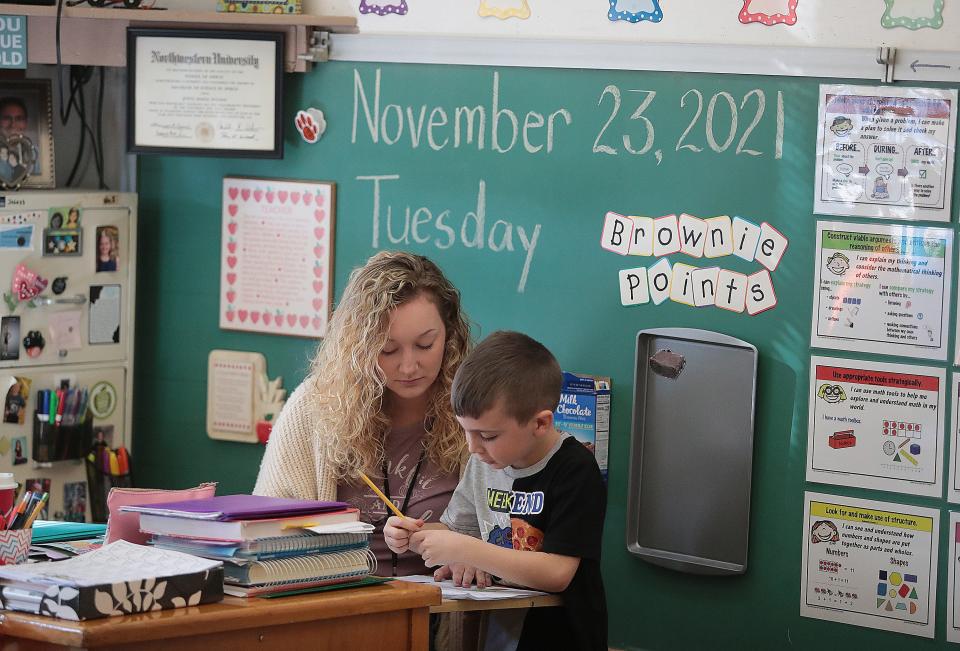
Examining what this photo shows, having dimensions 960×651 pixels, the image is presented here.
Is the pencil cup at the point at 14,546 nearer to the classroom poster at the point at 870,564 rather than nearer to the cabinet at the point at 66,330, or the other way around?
the cabinet at the point at 66,330

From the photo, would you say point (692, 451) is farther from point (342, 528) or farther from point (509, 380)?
point (342, 528)

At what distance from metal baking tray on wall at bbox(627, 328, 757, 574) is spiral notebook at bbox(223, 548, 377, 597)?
149cm

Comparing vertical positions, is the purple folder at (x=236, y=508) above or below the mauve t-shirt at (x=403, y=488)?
above

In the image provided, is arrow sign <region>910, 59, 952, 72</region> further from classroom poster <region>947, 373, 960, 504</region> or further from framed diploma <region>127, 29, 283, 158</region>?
framed diploma <region>127, 29, 283, 158</region>

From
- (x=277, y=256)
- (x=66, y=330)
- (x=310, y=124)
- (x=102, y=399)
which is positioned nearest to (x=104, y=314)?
(x=66, y=330)

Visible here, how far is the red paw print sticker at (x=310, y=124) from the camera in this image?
12.6ft

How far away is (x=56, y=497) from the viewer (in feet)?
12.9

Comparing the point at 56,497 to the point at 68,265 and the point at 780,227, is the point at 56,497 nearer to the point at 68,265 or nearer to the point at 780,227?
the point at 68,265

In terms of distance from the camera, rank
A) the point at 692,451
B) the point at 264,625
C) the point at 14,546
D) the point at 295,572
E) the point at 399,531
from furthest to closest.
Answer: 1. the point at 692,451
2. the point at 399,531
3. the point at 14,546
4. the point at 295,572
5. the point at 264,625

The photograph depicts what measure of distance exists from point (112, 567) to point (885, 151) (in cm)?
212

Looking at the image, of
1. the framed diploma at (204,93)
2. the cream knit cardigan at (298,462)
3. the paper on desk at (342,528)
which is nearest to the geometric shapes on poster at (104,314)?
the framed diploma at (204,93)

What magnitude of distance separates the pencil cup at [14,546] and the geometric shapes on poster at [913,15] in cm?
228

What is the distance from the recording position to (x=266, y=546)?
6.34 feet

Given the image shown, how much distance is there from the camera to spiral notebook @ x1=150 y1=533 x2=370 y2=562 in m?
1.92
